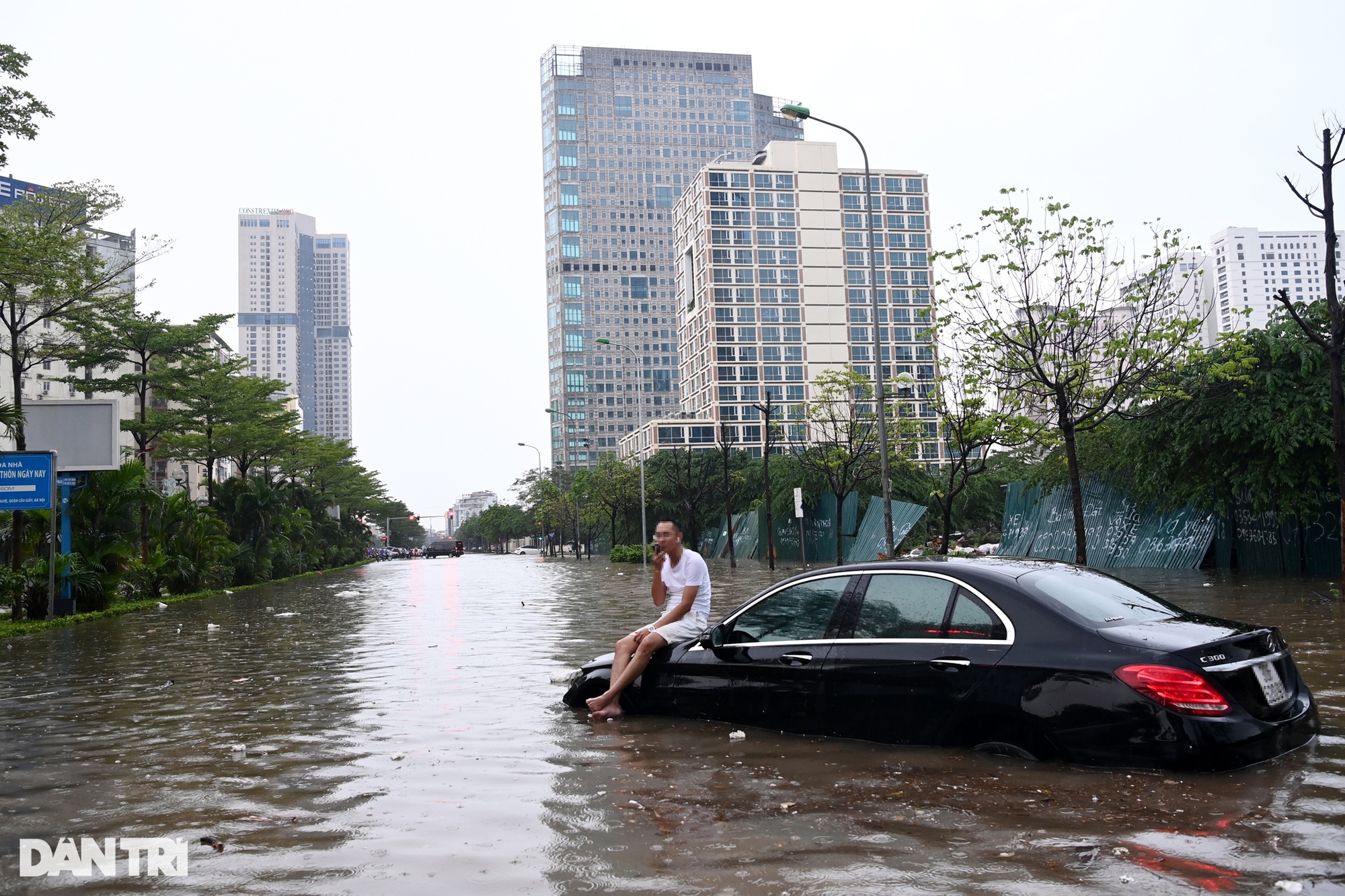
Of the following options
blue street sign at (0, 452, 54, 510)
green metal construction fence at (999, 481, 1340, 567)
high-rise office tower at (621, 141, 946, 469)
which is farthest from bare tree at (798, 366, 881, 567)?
high-rise office tower at (621, 141, 946, 469)

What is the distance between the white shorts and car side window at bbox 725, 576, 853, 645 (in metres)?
0.74

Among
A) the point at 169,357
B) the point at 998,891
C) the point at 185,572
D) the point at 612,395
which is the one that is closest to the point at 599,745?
the point at 998,891

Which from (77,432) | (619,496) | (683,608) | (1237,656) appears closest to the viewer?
(1237,656)

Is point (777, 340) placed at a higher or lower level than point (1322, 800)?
higher

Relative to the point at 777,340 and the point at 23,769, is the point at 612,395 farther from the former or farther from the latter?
the point at 23,769

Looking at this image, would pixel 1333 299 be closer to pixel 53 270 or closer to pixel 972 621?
pixel 972 621

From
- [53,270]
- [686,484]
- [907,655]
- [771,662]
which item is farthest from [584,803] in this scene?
[686,484]

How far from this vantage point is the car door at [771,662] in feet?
22.0

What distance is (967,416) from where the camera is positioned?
80.4 feet

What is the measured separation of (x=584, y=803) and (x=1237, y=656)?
3.45 m

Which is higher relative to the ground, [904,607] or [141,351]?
[141,351]

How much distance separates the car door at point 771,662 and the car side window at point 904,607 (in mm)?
228

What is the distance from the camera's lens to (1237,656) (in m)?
5.38

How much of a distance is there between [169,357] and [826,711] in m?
37.8
